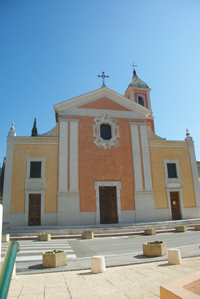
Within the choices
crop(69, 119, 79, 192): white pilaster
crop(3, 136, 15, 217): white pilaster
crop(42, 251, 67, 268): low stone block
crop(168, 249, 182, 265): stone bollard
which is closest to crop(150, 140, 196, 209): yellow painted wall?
crop(69, 119, 79, 192): white pilaster

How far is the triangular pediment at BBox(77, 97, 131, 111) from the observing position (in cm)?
2361

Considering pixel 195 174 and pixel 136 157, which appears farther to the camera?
pixel 195 174

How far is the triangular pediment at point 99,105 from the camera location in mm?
22859

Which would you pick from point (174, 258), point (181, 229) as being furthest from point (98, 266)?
point (181, 229)

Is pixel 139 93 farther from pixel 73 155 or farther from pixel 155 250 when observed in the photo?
pixel 155 250

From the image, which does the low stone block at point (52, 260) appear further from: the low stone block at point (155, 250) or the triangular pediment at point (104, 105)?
the triangular pediment at point (104, 105)

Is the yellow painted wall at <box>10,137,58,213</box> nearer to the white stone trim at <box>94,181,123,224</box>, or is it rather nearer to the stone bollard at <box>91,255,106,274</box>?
the white stone trim at <box>94,181,123,224</box>

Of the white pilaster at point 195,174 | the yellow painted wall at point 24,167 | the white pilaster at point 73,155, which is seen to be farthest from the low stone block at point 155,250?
the white pilaster at point 195,174

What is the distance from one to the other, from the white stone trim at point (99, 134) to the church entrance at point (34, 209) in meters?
7.33

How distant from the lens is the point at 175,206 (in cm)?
2272

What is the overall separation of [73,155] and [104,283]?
16433 millimetres

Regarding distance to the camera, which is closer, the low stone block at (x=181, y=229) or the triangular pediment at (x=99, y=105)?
the low stone block at (x=181, y=229)

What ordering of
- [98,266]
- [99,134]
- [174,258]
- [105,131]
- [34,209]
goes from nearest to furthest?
[98,266] → [174,258] → [34,209] → [99,134] → [105,131]

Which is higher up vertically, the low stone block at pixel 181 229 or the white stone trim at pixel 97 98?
the white stone trim at pixel 97 98
